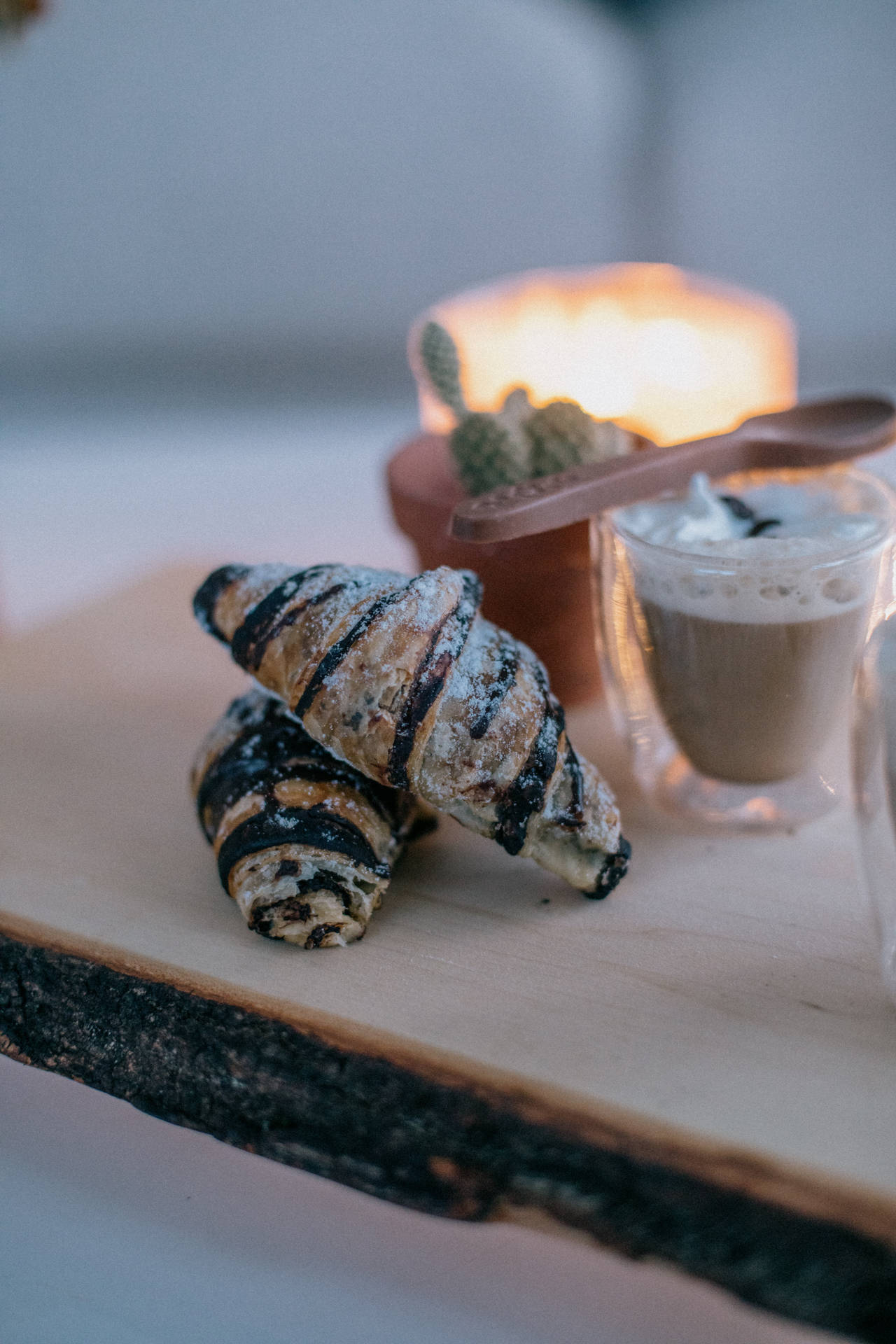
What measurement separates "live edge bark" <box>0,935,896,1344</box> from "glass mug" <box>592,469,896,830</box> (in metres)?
0.32

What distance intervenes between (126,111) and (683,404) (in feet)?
4.85

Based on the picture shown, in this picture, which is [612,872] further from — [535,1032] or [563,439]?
[563,439]

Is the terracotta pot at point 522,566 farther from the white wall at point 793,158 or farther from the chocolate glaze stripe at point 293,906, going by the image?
the white wall at point 793,158

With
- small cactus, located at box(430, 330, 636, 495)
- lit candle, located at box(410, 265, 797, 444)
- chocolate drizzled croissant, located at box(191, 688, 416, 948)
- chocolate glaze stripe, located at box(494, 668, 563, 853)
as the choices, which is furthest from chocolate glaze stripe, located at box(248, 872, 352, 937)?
lit candle, located at box(410, 265, 797, 444)

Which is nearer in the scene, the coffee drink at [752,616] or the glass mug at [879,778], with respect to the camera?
the glass mug at [879,778]

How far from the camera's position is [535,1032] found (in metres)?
0.60

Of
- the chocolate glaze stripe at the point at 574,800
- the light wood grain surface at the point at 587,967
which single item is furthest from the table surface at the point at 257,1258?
the chocolate glaze stripe at the point at 574,800

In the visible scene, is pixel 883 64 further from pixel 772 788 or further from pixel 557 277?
pixel 772 788

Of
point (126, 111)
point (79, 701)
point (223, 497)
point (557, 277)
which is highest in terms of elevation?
point (126, 111)

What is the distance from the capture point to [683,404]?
122 cm

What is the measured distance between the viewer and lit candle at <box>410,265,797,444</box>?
1.22 meters

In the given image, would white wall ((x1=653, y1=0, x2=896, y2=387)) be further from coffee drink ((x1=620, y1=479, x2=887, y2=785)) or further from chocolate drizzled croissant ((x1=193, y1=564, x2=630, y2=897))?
chocolate drizzled croissant ((x1=193, y1=564, x2=630, y2=897))

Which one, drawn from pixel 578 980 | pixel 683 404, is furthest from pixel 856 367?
pixel 578 980

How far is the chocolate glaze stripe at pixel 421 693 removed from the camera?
65 centimetres
